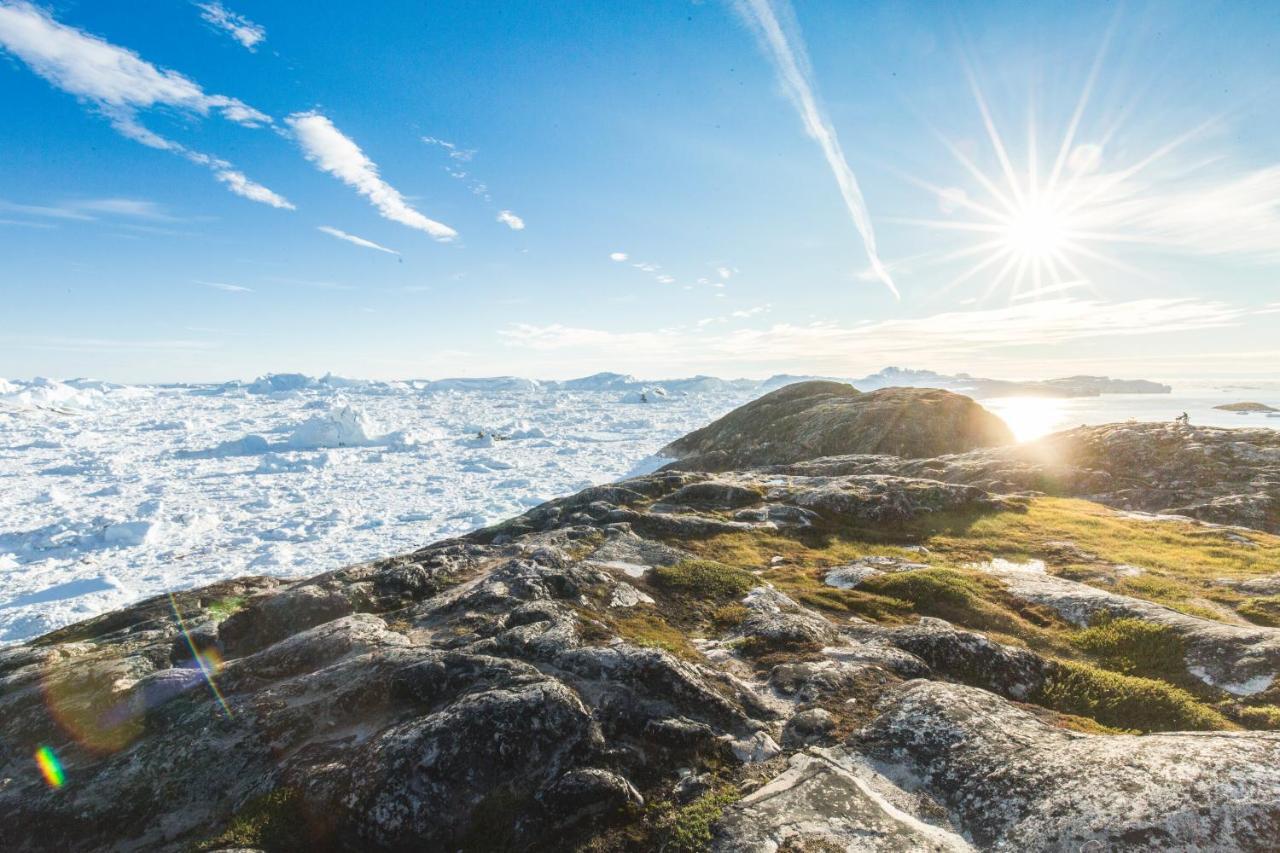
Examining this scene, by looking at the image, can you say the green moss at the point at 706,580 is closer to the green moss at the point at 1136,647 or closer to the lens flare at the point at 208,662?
the green moss at the point at 1136,647

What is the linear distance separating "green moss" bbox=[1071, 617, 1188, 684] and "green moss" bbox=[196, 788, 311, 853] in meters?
14.6

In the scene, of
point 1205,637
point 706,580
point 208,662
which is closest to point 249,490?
point 208,662

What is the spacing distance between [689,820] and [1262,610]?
58.4 ft

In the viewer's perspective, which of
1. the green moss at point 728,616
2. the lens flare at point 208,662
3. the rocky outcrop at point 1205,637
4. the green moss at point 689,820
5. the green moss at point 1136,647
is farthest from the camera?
the green moss at point 728,616

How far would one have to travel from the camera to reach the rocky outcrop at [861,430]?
5772cm

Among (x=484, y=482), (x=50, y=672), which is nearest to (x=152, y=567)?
(x=484, y=482)

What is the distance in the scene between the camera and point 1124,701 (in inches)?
359

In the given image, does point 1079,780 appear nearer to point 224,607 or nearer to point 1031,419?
point 224,607

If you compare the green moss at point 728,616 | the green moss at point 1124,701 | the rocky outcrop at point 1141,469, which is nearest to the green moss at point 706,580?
the green moss at point 728,616

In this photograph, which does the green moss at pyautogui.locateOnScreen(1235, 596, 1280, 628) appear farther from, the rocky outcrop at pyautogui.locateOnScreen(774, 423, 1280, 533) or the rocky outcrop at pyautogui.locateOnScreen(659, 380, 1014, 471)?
the rocky outcrop at pyautogui.locateOnScreen(659, 380, 1014, 471)

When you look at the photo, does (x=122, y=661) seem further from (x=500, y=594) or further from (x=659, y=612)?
(x=659, y=612)

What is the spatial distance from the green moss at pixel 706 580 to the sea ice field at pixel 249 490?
2151 inches

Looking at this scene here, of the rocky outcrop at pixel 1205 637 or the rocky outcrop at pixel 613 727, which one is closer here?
the rocky outcrop at pixel 613 727

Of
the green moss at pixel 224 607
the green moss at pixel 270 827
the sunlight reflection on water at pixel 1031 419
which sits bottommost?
the green moss at pixel 224 607
